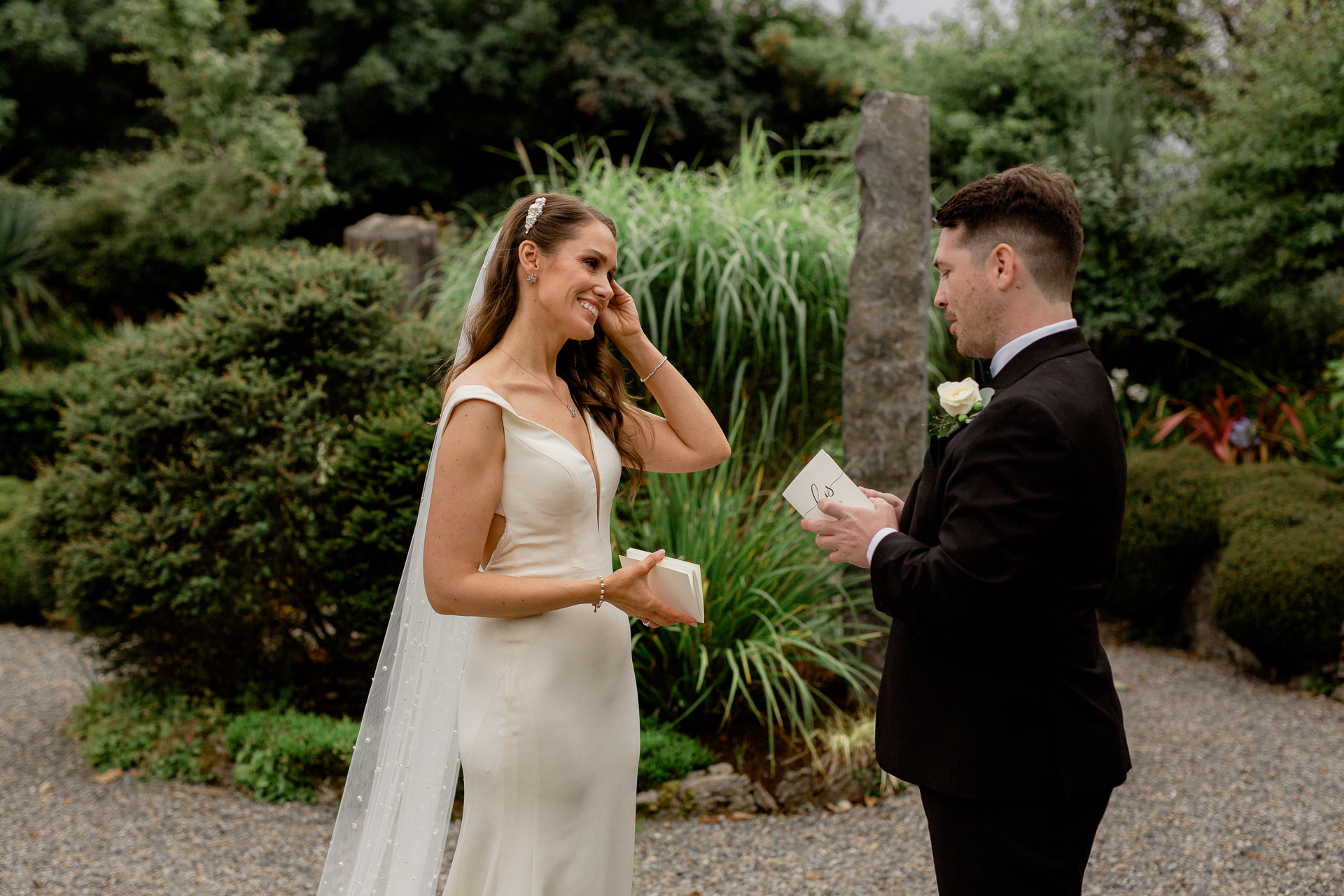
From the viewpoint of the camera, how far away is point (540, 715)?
2.02 meters

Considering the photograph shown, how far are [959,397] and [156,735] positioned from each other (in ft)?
13.1

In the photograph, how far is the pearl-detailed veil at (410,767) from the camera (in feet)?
7.68

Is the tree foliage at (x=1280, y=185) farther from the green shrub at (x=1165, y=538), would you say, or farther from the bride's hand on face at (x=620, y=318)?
the bride's hand on face at (x=620, y=318)

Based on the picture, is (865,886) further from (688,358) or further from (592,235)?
(688,358)

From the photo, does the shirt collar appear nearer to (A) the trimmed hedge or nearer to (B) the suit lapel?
(B) the suit lapel

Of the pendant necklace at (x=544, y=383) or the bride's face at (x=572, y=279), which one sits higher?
the bride's face at (x=572, y=279)

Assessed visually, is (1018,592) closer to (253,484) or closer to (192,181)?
(253,484)

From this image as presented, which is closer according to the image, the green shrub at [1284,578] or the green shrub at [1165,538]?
the green shrub at [1284,578]

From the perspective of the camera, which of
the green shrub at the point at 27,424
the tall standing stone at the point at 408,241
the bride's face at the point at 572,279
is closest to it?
the bride's face at the point at 572,279

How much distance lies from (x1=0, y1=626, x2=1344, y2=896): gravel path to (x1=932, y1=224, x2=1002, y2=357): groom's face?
2.15 meters

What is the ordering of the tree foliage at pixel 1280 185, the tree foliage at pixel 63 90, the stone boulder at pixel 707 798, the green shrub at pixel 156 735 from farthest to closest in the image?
the tree foliage at pixel 63 90, the tree foliage at pixel 1280 185, the green shrub at pixel 156 735, the stone boulder at pixel 707 798

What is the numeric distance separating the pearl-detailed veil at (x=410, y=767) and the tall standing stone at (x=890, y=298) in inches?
91.7

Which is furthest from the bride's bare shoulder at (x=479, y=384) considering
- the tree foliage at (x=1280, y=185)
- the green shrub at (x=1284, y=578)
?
the tree foliage at (x=1280, y=185)

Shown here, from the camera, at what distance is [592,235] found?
7.00 feet
